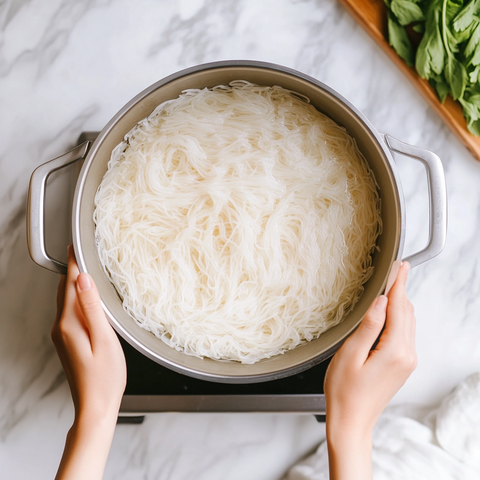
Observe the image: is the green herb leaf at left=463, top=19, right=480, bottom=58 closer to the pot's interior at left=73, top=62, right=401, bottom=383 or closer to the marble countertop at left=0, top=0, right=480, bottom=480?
the marble countertop at left=0, top=0, right=480, bottom=480

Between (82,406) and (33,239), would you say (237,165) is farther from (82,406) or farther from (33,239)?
(82,406)

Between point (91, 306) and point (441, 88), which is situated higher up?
point (441, 88)

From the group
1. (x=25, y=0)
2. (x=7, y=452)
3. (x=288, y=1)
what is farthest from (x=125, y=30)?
(x=7, y=452)

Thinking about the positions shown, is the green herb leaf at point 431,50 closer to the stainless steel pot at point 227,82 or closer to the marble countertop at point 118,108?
the marble countertop at point 118,108

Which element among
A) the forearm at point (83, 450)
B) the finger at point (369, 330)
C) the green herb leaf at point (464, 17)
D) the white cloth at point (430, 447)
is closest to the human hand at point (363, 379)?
the finger at point (369, 330)

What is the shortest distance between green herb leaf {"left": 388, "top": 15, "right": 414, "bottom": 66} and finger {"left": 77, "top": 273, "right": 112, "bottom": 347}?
1.12 meters

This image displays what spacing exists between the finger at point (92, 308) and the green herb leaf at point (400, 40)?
1124 millimetres

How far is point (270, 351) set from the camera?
1.11 metres

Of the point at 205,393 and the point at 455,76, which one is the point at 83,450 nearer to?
the point at 205,393

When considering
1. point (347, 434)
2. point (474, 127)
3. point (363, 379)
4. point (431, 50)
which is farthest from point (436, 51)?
point (347, 434)

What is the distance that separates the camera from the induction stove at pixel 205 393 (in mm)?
1177

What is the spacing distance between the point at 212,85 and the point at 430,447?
1.24 m

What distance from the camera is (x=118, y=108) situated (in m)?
1.35

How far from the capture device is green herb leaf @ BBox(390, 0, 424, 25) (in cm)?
128
